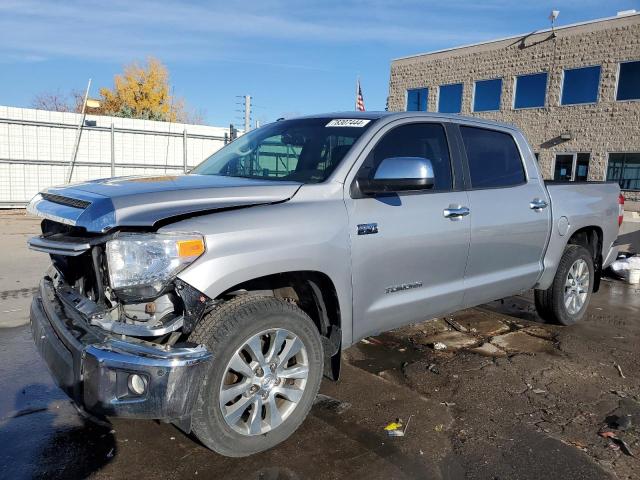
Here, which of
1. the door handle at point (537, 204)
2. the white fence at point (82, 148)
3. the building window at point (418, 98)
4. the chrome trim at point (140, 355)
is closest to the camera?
the chrome trim at point (140, 355)

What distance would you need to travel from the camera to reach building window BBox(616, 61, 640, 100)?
61.7ft

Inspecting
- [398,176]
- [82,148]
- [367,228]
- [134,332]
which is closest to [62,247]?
[134,332]

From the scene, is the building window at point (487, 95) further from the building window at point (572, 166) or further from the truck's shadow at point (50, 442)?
the truck's shadow at point (50, 442)

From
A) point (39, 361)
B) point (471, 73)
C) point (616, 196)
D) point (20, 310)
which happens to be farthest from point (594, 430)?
point (471, 73)

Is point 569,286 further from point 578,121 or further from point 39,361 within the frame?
point 578,121

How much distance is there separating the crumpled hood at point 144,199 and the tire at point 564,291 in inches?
130

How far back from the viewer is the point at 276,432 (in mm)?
2943

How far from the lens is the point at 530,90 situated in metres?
21.7

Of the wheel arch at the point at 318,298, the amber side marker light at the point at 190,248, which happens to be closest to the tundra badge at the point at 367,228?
the wheel arch at the point at 318,298

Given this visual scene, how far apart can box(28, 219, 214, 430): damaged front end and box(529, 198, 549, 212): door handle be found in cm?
320

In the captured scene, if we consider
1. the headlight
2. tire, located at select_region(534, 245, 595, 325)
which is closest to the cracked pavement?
tire, located at select_region(534, 245, 595, 325)

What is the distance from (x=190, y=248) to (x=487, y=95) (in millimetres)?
22998

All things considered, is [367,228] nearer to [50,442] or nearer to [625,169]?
[50,442]

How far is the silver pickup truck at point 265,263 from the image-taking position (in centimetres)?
250
